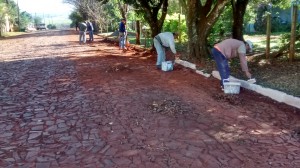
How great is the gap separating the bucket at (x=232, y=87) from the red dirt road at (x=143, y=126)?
0.20m

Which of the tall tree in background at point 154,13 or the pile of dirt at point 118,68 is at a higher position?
the tall tree in background at point 154,13

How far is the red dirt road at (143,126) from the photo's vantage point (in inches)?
169

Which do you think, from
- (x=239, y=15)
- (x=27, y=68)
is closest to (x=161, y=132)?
(x=27, y=68)

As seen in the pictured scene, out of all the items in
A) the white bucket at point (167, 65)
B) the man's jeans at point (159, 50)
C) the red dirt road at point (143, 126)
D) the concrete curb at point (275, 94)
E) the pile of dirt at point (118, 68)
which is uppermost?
the man's jeans at point (159, 50)

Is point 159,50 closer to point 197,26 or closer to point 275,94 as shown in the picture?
point 197,26

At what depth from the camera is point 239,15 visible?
14.5 m

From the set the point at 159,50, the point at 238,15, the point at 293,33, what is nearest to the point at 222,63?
the point at 293,33

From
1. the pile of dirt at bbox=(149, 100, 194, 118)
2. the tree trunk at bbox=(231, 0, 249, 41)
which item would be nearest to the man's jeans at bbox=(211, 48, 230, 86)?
the pile of dirt at bbox=(149, 100, 194, 118)

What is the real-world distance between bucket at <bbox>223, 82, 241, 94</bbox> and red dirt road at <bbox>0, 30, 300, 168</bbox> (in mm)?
202

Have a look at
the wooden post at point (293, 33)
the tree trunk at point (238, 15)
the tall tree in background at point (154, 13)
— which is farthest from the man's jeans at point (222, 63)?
the tall tree in background at point (154, 13)

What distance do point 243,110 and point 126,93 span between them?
2.58m

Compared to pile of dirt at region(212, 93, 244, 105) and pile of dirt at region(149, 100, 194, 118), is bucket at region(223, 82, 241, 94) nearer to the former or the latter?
pile of dirt at region(212, 93, 244, 105)

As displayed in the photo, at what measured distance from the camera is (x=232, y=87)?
23.8ft

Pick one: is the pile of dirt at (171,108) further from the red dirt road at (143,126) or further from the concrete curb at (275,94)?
the concrete curb at (275,94)
